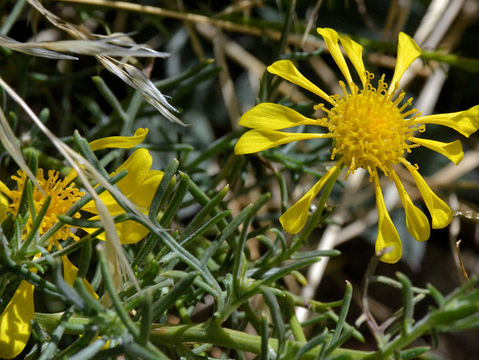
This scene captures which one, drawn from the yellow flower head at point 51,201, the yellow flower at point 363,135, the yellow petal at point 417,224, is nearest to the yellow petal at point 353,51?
the yellow flower at point 363,135

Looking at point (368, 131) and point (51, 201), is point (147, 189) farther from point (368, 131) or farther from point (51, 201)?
point (368, 131)

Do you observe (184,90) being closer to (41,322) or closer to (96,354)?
(41,322)

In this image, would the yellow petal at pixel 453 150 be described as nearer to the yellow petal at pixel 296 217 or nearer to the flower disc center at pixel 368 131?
the flower disc center at pixel 368 131

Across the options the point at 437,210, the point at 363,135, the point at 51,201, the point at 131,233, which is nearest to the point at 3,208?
the point at 51,201

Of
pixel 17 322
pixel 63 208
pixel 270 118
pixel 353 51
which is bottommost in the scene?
pixel 17 322

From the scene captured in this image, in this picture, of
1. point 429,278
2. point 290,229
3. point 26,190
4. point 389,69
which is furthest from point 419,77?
point 26,190
